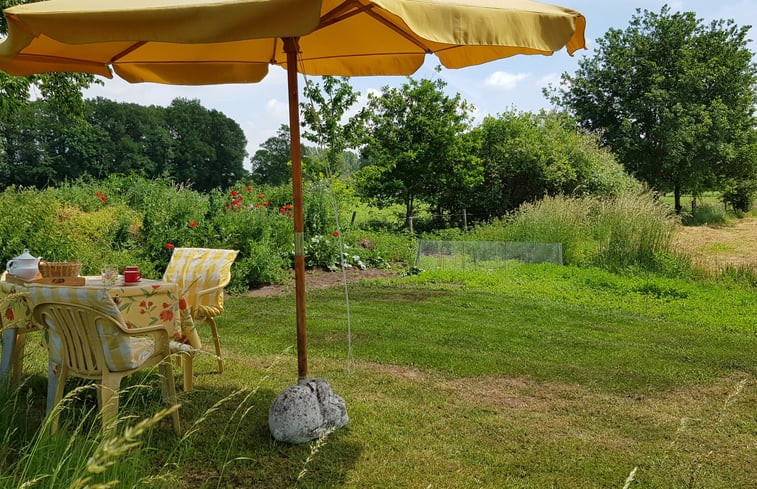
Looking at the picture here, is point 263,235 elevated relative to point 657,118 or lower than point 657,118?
lower

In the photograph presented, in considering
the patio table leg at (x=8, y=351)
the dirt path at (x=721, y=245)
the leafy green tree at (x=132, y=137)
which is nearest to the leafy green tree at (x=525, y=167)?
the dirt path at (x=721, y=245)

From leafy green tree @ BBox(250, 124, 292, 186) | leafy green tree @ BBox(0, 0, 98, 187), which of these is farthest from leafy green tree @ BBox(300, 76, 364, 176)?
leafy green tree @ BBox(250, 124, 292, 186)

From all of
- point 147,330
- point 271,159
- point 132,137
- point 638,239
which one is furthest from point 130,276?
point 132,137

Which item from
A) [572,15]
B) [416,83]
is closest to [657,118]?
[416,83]

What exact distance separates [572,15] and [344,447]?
242 centimetres

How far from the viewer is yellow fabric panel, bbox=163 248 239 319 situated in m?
4.49

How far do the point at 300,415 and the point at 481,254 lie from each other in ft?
24.4

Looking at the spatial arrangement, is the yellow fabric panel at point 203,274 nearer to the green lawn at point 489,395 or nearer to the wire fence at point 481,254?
the green lawn at point 489,395

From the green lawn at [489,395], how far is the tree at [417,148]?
9353 millimetres

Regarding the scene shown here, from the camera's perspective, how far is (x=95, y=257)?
7.43 m

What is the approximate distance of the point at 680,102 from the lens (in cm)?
2462

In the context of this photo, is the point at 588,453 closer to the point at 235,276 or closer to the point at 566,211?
the point at 235,276

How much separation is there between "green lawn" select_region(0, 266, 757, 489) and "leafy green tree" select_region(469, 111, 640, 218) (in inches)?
378

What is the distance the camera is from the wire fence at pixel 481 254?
984 cm
